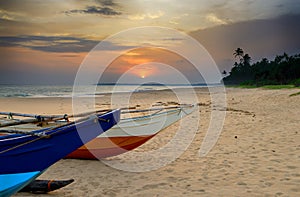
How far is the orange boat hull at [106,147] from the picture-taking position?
6.79 m

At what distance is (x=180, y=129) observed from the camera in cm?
1105

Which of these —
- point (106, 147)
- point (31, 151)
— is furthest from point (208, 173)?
point (31, 151)

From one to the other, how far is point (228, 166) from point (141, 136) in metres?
2.27

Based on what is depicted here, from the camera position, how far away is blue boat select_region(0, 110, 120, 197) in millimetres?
3961

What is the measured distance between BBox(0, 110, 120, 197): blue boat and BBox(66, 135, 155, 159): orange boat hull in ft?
7.16

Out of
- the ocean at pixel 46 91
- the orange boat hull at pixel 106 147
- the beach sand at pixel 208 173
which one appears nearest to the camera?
the beach sand at pixel 208 173

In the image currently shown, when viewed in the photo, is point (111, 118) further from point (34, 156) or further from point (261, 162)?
point (261, 162)

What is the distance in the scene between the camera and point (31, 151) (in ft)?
13.5

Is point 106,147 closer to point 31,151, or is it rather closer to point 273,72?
point 31,151

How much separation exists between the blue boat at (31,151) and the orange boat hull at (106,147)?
2.18m

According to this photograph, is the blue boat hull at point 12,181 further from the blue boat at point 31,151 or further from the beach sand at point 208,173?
the beach sand at point 208,173

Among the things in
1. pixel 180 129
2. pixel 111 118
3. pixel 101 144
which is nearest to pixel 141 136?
pixel 101 144

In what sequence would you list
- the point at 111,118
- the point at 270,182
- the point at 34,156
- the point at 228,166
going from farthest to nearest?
the point at 228,166 → the point at 111,118 → the point at 270,182 → the point at 34,156

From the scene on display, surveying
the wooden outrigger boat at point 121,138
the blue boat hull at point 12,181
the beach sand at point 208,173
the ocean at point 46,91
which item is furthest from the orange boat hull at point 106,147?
the ocean at point 46,91
